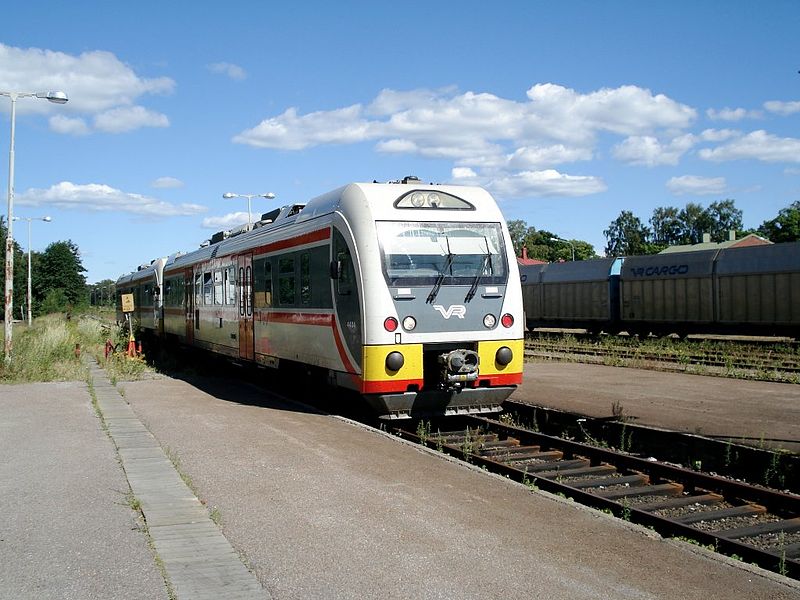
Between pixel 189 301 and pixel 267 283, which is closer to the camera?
pixel 267 283

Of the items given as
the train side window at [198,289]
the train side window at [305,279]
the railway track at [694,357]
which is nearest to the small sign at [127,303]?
the train side window at [198,289]

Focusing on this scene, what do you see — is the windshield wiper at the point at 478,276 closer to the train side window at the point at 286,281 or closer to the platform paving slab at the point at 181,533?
the train side window at the point at 286,281

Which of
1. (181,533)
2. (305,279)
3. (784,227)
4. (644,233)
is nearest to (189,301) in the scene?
(305,279)

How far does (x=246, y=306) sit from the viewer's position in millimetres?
15625

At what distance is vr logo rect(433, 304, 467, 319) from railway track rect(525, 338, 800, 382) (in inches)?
330

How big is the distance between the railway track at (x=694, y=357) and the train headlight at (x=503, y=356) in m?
7.61

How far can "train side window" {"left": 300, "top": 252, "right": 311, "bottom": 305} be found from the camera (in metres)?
12.3

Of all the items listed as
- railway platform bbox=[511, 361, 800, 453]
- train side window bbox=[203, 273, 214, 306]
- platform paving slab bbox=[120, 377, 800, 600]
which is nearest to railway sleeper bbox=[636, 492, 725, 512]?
platform paving slab bbox=[120, 377, 800, 600]

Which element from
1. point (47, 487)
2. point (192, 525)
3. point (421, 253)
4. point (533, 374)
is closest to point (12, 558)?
point (192, 525)

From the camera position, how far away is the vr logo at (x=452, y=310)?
1067 centimetres

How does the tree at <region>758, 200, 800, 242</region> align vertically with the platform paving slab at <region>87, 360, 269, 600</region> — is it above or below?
above

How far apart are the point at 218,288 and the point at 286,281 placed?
17.2 ft

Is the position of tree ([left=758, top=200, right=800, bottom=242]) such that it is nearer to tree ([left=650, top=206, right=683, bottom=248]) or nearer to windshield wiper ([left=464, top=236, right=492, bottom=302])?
tree ([left=650, top=206, right=683, bottom=248])

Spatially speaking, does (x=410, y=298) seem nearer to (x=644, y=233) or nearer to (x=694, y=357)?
(x=694, y=357)
